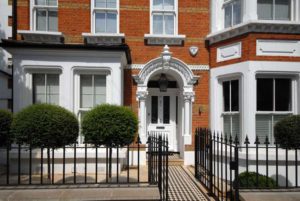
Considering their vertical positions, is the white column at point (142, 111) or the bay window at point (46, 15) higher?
the bay window at point (46, 15)

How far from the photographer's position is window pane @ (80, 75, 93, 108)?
8.69 metres

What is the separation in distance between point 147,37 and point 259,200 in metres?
6.92

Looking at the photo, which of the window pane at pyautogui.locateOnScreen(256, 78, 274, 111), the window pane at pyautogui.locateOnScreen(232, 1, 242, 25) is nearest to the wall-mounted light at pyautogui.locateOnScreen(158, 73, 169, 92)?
the window pane at pyautogui.locateOnScreen(232, 1, 242, 25)

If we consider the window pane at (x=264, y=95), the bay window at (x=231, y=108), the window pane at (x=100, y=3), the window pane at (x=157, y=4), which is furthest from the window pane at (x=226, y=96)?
the window pane at (x=100, y=3)

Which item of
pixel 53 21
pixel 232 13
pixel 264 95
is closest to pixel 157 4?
pixel 232 13

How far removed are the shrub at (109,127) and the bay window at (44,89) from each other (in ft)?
11.9

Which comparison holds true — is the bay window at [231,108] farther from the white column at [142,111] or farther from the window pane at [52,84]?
the window pane at [52,84]

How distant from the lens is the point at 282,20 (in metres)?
8.53

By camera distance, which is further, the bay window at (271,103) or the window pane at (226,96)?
the window pane at (226,96)

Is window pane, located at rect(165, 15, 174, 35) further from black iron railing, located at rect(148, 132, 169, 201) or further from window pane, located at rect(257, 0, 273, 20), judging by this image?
black iron railing, located at rect(148, 132, 169, 201)

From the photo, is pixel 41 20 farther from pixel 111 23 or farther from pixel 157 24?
pixel 157 24

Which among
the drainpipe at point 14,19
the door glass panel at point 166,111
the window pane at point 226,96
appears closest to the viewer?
the window pane at point 226,96

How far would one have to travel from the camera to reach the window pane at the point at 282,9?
8664mm

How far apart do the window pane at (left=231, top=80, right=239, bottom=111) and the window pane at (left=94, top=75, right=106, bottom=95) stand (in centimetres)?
428
